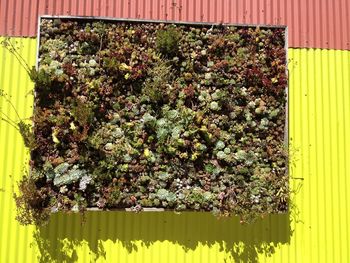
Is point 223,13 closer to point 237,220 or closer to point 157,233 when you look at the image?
point 237,220

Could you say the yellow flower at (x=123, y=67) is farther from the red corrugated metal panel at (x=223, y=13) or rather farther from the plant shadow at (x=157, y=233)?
the plant shadow at (x=157, y=233)

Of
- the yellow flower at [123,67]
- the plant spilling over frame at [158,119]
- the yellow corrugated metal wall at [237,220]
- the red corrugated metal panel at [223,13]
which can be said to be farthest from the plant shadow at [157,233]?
the red corrugated metal panel at [223,13]

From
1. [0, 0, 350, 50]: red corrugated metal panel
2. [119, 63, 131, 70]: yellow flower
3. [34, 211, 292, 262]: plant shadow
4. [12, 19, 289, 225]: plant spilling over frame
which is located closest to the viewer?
[12, 19, 289, 225]: plant spilling over frame

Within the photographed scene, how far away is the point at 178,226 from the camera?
8.12 meters

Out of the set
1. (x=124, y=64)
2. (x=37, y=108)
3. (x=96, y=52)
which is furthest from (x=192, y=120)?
(x=37, y=108)

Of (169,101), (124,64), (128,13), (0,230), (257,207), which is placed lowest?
(0,230)

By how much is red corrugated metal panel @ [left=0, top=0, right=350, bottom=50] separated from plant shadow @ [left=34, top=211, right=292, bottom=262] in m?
3.52

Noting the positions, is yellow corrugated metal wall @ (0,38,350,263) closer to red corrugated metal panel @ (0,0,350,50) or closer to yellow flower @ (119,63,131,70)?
red corrugated metal panel @ (0,0,350,50)

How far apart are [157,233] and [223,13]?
4304 mm

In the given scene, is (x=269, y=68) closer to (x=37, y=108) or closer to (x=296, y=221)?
(x=296, y=221)

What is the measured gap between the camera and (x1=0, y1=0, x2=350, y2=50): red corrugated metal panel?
848 centimetres

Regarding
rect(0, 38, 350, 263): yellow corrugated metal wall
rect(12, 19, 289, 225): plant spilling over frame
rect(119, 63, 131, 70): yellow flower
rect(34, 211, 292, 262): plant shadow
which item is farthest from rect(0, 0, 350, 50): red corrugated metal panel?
rect(34, 211, 292, 262): plant shadow

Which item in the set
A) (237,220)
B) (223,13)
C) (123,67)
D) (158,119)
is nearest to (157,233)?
(237,220)

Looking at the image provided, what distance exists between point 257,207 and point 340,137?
2199 mm
